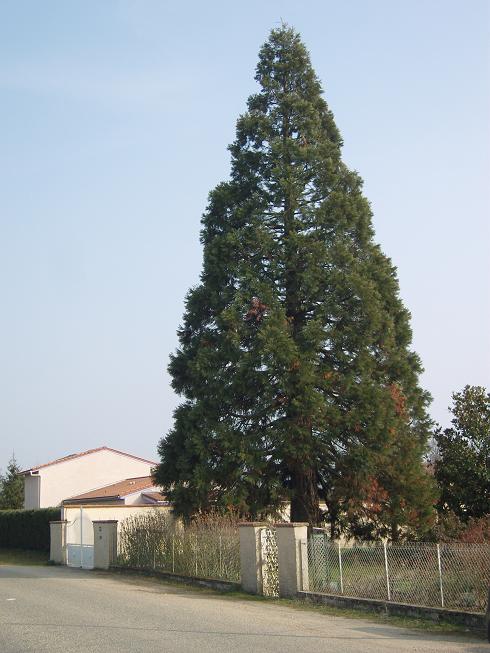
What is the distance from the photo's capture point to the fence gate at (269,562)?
16.7 metres

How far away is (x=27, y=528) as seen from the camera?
3806 centimetres

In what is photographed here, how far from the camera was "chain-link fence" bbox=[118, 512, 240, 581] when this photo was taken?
1900 centimetres

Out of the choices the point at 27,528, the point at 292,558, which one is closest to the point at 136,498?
the point at 27,528

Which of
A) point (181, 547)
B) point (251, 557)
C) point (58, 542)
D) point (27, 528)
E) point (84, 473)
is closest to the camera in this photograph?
point (251, 557)

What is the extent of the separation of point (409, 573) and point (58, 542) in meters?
20.0

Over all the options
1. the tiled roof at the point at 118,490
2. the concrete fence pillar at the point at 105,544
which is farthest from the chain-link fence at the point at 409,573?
the tiled roof at the point at 118,490

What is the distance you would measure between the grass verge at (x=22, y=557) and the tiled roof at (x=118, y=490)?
21.3 feet

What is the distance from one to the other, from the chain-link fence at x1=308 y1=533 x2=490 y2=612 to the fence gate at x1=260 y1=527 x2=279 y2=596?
3.87ft

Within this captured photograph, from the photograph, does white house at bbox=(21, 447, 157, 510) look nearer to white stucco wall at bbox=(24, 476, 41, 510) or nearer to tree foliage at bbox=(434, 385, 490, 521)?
white stucco wall at bbox=(24, 476, 41, 510)

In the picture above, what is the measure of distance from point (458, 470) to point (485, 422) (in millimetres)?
1574

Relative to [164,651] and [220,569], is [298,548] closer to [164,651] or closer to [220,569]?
[220,569]

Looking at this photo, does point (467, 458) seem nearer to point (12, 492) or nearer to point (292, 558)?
point (292, 558)

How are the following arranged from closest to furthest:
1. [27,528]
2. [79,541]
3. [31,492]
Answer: [79,541] → [27,528] → [31,492]

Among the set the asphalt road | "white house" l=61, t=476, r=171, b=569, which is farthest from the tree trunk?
the asphalt road
